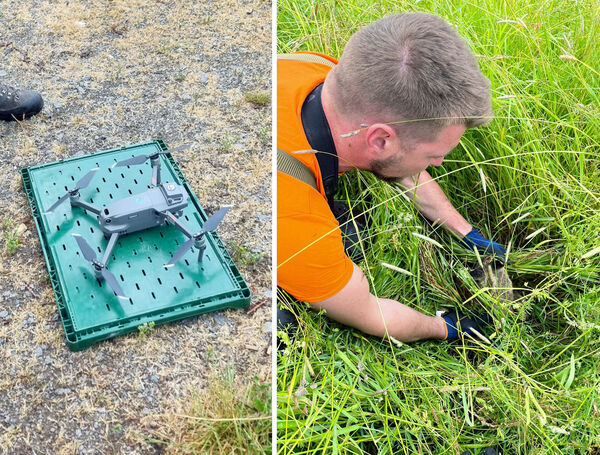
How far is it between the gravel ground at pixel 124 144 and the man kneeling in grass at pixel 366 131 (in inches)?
27.3

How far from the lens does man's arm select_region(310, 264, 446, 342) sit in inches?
87.6

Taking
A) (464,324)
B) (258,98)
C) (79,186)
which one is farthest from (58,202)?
(464,324)

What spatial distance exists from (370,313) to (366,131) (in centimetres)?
61

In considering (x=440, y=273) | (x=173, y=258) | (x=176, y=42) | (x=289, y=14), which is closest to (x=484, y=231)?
(x=440, y=273)

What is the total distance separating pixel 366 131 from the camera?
7.20ft

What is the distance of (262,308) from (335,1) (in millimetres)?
1548

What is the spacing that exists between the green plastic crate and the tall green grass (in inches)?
24.7

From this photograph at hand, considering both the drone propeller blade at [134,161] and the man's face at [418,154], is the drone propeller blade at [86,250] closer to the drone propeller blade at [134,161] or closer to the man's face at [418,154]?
the drone propeller blade at [134,161]

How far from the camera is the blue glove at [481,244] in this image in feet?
8.50

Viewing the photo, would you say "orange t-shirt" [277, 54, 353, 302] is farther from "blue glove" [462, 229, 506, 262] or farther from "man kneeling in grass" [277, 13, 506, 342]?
"blue glove" [462, 229, 506, 262]

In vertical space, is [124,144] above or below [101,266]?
below

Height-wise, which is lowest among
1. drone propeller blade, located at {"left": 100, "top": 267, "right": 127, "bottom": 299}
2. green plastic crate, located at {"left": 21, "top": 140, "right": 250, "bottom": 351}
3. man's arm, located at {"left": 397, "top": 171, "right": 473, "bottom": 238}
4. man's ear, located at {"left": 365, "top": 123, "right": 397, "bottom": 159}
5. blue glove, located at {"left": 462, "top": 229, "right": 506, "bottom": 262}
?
green plastic crate, located at {"left": 21, "top": 140, "right": 250, "bottom": 351}

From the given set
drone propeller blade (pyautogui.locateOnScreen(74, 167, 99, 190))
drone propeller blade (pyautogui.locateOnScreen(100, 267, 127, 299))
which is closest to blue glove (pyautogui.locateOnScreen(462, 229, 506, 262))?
drone propeller blade (pyautogui.locateOnScreen(100, 267, 127, 299))

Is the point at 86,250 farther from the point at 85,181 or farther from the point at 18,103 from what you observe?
the point at 18,103
